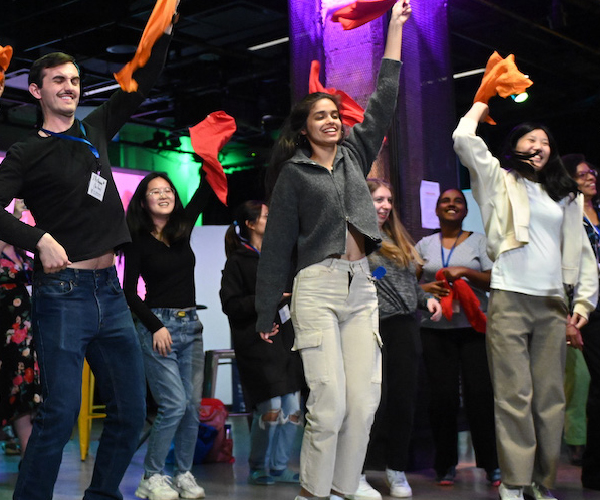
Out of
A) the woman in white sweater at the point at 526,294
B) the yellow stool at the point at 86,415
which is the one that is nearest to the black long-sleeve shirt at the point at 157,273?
the woman in white sweater at the point at 526,294

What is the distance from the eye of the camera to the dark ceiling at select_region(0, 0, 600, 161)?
8352 mm

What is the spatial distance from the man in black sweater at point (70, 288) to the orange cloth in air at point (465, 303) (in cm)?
174

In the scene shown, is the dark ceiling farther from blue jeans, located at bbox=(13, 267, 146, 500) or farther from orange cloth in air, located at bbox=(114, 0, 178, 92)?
blue jeans, located at bbox=(13, 267, 146, 500)

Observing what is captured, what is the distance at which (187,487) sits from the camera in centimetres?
400

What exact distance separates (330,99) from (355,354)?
3.14ft

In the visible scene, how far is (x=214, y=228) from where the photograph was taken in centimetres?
973

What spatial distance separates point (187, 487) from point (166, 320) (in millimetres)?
800

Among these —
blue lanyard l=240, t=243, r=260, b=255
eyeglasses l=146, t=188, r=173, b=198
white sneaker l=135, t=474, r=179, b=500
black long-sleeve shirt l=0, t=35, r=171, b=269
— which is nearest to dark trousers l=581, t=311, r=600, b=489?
blue lanyard l=240, t=243, r=260, b=255

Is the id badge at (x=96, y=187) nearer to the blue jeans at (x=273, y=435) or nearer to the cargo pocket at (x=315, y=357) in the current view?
the cargo pocket at (x=315, y=357)

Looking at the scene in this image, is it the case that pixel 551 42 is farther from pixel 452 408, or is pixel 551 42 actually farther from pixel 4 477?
pixel 4 477

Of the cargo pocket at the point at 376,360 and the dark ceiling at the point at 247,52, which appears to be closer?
the cargo pocket at the point at 376,360

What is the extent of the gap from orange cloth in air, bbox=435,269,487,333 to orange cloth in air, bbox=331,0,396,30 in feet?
4.47

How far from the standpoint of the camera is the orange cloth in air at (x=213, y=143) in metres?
4.07

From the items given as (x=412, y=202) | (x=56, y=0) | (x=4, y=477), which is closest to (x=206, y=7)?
(x=56, y=0)
